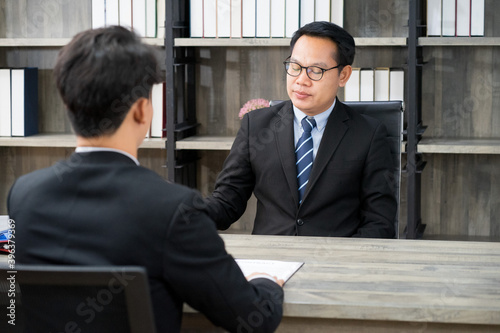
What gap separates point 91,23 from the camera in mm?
3564

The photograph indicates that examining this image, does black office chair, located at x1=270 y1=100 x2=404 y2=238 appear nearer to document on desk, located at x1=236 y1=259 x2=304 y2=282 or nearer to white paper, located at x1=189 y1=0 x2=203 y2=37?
document on desk, located at x1=236 y1=259 x2=304 y2=282

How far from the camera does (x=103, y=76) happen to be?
43.3 inches

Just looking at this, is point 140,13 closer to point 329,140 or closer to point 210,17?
point 210,17

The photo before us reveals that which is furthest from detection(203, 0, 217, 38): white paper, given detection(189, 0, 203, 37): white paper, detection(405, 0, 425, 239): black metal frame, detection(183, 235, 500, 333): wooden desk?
detection(183, 235, 500, 333): wooden desk

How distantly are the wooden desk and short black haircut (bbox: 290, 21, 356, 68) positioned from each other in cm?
78

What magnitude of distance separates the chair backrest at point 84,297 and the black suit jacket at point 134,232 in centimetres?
10

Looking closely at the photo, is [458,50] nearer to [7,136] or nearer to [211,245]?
[7,136]

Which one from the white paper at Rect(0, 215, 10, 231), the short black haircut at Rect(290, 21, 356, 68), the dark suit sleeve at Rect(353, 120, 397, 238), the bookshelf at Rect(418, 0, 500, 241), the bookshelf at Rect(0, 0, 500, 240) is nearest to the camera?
the white paper at Rect(0, 215, 10, 231)

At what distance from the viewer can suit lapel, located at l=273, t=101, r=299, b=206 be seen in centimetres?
223

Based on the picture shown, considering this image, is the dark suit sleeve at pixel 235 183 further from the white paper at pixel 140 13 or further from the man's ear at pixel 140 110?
the white paper at pixel 140 13

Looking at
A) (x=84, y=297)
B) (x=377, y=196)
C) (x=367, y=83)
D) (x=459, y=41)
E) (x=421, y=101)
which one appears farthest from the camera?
(x=421, y=101)

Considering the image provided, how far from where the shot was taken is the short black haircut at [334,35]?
7.48 ft

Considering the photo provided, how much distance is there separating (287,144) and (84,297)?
1.38 m

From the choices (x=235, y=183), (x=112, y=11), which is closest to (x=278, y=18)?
(x=112, y=11)
